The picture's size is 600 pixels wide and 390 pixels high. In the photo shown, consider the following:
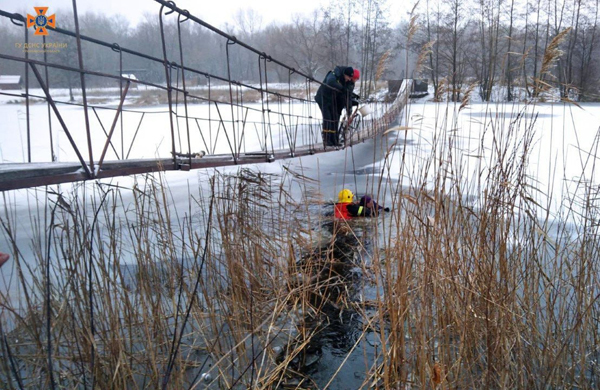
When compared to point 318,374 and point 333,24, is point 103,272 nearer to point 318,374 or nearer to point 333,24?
point 318,374

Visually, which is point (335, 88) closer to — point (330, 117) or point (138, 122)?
point (330, 117)

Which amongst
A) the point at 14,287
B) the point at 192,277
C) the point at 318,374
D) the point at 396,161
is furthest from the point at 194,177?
the point at 318,374

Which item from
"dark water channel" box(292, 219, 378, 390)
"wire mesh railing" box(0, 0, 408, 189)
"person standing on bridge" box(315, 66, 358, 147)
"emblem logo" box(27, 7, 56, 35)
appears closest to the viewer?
"wire mesh railing" box(0, 0, 408, 189)

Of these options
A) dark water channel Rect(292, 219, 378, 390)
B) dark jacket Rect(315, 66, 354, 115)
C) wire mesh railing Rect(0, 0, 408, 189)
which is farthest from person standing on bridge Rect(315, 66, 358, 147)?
dark water channel Rect(292, 219, 378, 390)

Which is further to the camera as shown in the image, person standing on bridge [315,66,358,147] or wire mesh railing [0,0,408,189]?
person standing on bridge [315,66,358,147]

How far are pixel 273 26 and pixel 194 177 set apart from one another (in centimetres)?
1377

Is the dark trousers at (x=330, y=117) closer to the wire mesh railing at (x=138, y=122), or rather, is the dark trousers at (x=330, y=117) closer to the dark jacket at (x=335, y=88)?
the dark jacket at (x=335, y=88)

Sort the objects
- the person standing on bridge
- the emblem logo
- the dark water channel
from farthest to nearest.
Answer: the person standing on bridge < the dark water channel < the emblem logo

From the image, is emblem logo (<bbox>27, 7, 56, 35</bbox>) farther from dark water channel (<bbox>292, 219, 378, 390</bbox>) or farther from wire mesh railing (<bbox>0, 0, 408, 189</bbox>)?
dark water channel (<bbox>292, 219, 378, 390</bbox>)

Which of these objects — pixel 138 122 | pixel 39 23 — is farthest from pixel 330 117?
pixel 138 122

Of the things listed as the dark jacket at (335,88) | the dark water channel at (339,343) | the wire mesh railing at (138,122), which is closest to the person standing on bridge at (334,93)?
the dark jacket at (335,88)

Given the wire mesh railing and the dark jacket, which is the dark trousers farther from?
the wire mesh railing

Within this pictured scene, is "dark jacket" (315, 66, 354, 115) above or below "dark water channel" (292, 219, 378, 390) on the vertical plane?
above

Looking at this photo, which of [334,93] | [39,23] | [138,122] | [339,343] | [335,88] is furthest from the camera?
[138,122]
